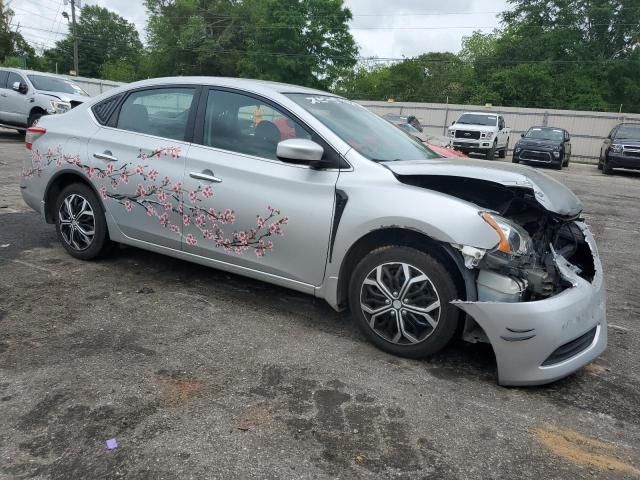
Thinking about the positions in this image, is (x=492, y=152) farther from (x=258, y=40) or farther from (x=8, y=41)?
(x=8, y=41)

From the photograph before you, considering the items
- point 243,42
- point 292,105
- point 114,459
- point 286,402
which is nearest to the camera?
point 114,459

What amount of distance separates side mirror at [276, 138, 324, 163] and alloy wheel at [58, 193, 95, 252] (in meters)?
2.09

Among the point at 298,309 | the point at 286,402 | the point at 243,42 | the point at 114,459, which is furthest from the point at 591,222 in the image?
the point at 243,42

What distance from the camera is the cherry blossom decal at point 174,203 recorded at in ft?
12.4

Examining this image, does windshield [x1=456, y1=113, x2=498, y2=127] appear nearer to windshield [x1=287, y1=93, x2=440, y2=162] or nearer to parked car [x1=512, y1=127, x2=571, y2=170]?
parked car [x1=512, y1=127, x2=571, y2=170]

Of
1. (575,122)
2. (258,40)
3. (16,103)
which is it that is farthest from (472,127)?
(258,40)

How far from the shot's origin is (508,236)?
3086 millimetres

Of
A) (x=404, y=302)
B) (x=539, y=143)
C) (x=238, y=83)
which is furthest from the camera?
(x=539, y=143)

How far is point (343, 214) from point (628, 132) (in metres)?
18.9

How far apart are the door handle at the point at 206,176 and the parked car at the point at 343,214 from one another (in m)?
0.01

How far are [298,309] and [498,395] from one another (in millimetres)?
1642

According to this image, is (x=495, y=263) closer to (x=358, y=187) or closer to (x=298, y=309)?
(x=358, y=187)

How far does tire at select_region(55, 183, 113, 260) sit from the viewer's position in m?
4.64

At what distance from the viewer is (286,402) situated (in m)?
2.84
